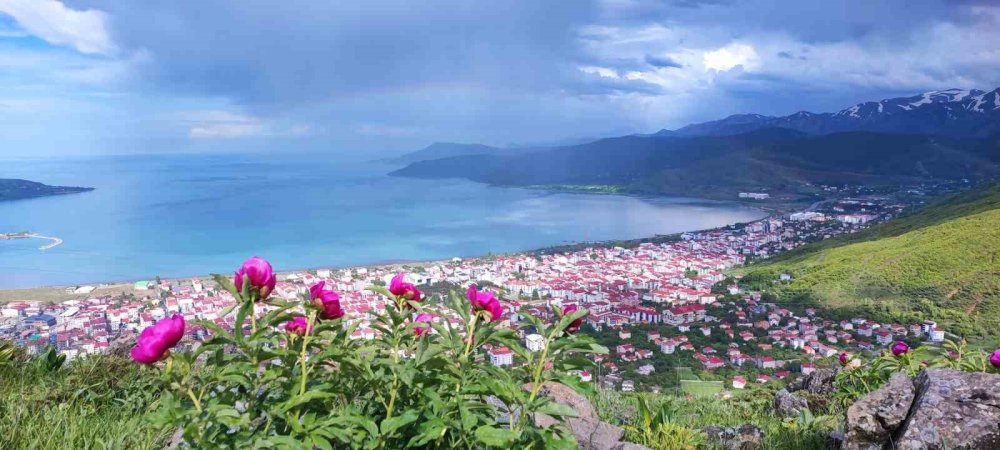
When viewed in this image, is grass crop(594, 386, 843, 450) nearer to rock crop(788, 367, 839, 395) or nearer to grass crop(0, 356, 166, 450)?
rock crop(788, 367, 839, 395)

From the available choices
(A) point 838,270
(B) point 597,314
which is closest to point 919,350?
(B) point 597,314

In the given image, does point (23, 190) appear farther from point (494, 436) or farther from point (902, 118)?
point (902, 118)

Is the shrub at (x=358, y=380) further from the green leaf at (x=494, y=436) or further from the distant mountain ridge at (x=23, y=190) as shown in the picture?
the distant mountain ridge at (x=23, y=190)

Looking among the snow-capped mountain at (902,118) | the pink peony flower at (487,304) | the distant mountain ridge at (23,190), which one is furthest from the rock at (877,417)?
the snow-capped mountain at (902,118)

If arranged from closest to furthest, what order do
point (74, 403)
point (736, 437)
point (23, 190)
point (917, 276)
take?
point (74, 403) → point (736, 437) → point (917, 276) → point (23, 190)

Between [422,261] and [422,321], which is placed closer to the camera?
[422,321]

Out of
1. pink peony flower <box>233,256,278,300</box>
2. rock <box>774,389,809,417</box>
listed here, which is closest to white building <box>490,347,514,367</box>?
pink peony flower <box>233,256,278,300</box>

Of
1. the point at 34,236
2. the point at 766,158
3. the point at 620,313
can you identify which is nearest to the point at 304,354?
the point at 620,313
